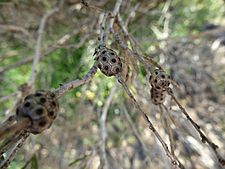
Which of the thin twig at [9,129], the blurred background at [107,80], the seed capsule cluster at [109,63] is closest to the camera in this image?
the thin twig at [9,129]

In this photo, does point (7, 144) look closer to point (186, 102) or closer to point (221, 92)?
point (186, 102)

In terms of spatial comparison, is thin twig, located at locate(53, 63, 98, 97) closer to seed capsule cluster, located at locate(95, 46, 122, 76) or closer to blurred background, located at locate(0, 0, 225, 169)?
seed capsule cluster, located at locate(95, 46, 122, 76)

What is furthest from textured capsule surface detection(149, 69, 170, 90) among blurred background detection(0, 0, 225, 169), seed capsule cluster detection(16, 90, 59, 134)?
blurred background detection(0, 0, 225, 169)

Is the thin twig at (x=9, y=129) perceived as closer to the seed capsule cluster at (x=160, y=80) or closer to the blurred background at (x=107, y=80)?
the seed capsule cluster at (x=160, y=80)

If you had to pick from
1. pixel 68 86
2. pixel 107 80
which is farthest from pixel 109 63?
pixel 107 80

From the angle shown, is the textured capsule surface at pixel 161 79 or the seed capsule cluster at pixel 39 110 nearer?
the seed capsule cluster at pixel 39 110

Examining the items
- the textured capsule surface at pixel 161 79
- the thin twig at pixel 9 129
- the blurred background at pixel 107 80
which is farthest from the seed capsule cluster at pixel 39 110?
the blurred background at pixel 107 80

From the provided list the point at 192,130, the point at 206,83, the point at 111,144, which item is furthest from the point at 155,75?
the point at 206,83
